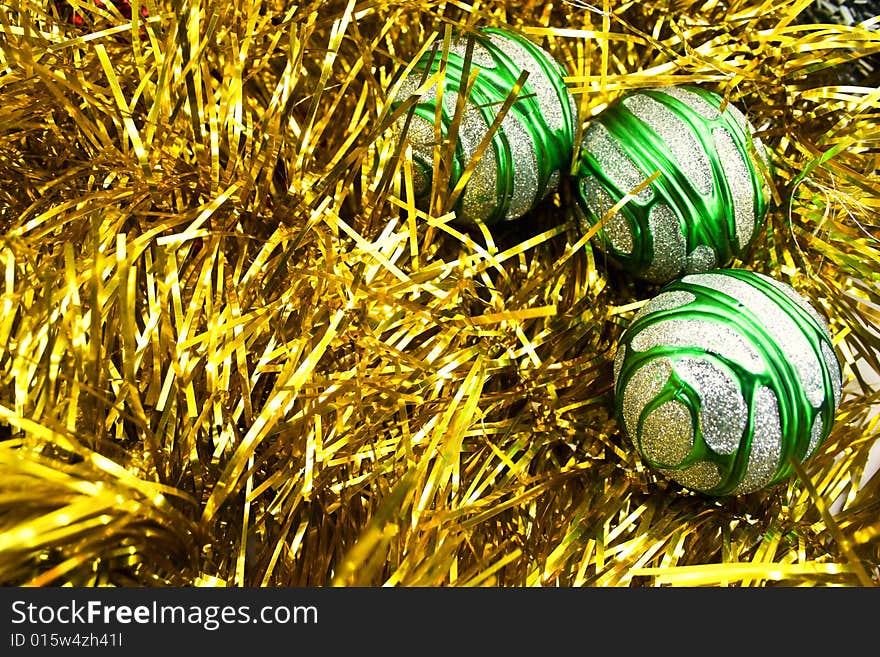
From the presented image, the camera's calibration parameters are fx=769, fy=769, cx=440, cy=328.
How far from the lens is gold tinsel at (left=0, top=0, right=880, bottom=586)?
0.52m

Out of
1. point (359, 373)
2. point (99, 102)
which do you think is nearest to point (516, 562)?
point (359, 373)

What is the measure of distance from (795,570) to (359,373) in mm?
320

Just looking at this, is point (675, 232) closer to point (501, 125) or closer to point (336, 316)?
point (501, 125)

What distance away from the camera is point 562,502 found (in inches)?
24.7

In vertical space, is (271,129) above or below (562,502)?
above

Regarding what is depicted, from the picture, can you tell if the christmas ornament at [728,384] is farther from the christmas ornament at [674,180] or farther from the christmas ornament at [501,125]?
the christmas ornament at [501,125]

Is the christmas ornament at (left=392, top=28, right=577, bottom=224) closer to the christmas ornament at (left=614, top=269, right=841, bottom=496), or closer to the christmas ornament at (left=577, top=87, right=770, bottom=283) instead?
the christmas ornament at (left=577, top=87, right=770, bottom=283)

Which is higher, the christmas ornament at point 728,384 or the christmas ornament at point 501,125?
the christmas ornament at point 501,125

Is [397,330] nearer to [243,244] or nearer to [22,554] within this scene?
[243,244]

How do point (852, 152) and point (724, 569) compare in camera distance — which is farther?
point (852, 152)

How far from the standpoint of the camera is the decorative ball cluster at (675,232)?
547mm

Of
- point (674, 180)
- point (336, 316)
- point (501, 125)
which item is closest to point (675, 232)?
point (674, 180)

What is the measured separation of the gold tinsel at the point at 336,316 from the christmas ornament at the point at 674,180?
45 millimetres

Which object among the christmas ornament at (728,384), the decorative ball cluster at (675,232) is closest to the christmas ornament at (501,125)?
the decorative ball cluster at (675,232)
